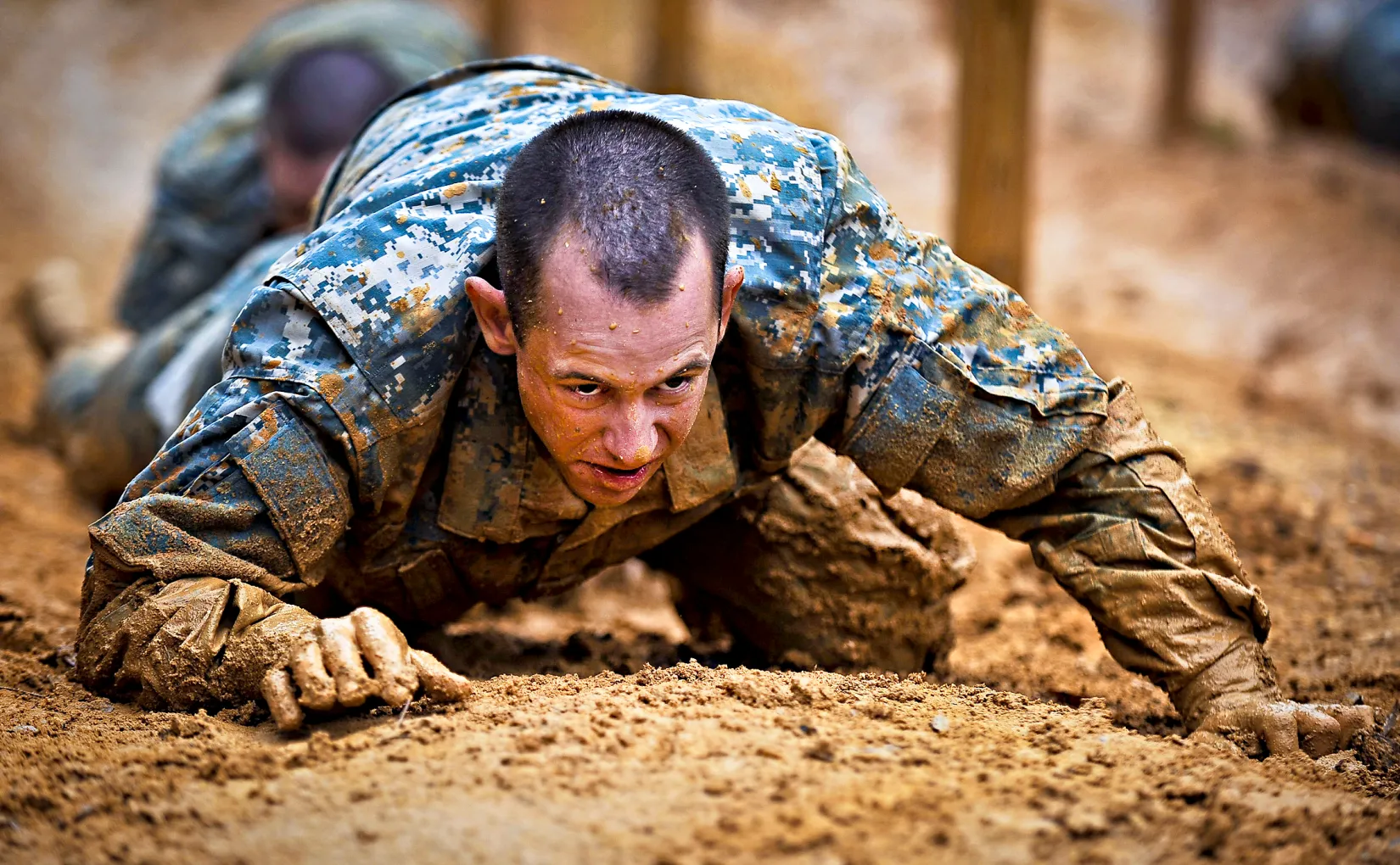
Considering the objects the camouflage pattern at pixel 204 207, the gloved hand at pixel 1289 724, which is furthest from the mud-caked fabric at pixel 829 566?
the camouflage pattern at pixel 204 207

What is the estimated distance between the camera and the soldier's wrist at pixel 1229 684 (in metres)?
2.40

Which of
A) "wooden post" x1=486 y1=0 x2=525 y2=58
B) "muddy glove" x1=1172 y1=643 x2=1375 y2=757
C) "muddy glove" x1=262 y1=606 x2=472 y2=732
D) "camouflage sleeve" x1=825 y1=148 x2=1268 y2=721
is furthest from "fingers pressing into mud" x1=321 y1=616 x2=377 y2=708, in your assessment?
"wooden post" x1=486 y1=0 x2=525 y2=58

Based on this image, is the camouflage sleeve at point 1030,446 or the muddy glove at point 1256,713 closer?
the muddy glove at point 1256,713

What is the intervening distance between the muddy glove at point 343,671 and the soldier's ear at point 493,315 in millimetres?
476

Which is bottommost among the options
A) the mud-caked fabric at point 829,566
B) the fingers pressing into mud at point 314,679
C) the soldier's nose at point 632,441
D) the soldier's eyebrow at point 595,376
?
the mud-caked fabric at point 829,566

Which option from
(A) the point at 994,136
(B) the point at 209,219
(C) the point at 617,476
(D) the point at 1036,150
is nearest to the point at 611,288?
(C) the point at 617,476

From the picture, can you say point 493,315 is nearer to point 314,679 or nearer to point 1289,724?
point 314,679

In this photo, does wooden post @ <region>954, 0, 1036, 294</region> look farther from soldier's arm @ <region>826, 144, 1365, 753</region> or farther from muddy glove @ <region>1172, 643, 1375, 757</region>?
muddy glove @ <region>1172, 643, 1375, 757</region>

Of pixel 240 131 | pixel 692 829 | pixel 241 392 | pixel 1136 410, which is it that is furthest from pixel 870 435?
pixel 240 131

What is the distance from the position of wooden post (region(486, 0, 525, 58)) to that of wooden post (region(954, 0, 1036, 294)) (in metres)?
3.63

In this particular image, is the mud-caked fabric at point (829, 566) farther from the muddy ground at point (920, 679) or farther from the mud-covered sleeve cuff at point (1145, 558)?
the mud-covered sleeve cuff at point (1145, 558)

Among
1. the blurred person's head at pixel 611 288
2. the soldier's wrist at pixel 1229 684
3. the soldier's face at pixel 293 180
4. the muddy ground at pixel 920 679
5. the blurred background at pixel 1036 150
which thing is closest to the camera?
the muddy ground at pixel 920 679

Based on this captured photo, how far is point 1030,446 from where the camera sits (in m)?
2.46

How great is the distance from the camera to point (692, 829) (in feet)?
5.91
